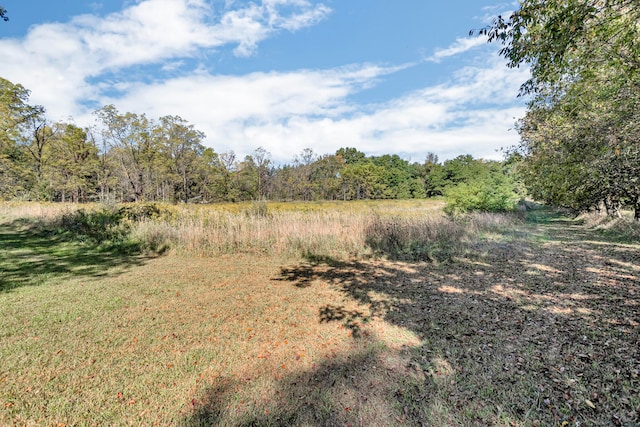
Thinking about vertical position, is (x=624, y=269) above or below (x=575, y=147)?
below

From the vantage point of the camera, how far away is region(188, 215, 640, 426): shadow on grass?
2.44 metres

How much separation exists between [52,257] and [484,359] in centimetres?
1094

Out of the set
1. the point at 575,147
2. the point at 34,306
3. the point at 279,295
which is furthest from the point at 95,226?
the point at 575,147

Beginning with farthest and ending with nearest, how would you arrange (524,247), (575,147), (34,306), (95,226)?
(95,226) → (524,247) → (575,147) → (34,306)

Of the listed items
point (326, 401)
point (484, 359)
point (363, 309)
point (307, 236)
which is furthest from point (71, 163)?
point (484, 359)

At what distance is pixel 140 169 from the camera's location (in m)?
32.0

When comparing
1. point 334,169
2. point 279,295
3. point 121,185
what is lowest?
point 279,295

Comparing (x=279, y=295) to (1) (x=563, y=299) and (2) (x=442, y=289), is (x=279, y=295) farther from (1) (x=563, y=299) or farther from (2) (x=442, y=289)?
(1) (x=563, y=299)

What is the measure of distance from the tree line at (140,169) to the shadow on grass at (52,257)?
14.9ft

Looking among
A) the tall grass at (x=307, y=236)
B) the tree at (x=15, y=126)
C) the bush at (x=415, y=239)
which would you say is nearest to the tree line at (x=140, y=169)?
the tree at (x=15, y=126)

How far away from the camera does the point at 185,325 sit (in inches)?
161

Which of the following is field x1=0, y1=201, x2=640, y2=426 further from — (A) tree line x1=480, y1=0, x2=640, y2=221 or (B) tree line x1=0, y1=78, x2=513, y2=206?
(B) tree line x1=0, y1=78, x2=513, y2=206

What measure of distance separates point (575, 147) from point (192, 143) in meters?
37.6

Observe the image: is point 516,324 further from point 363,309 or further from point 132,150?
point 132,150
